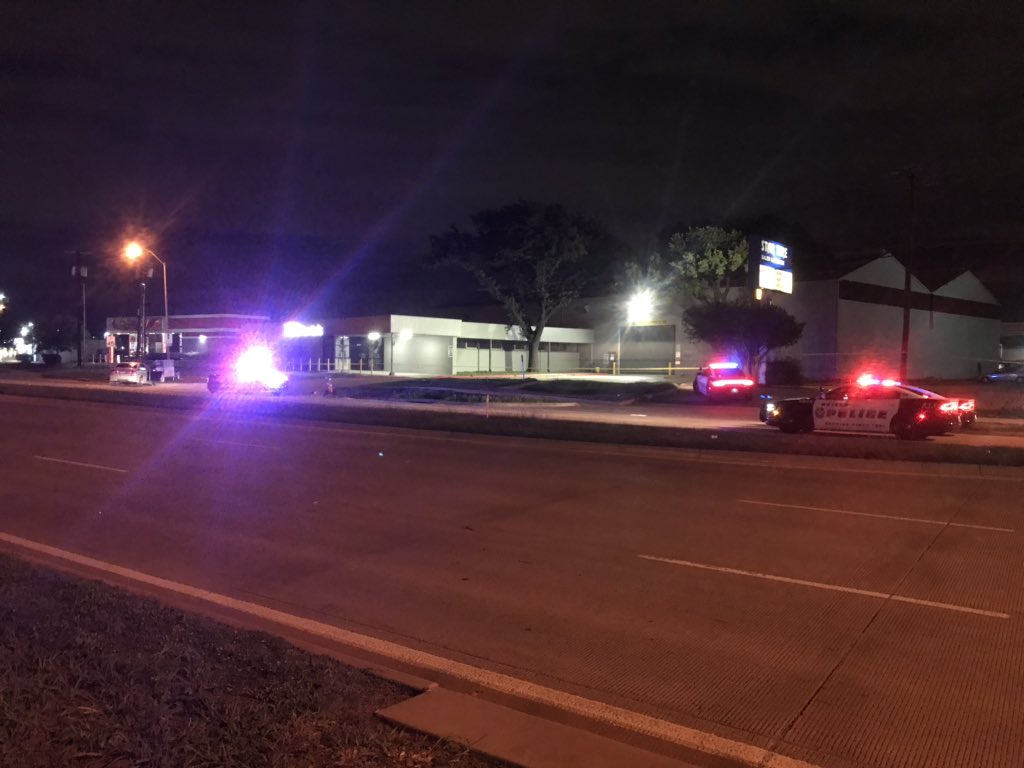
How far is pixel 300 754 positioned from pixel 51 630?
254 cm

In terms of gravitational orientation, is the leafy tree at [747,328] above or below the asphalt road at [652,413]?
above

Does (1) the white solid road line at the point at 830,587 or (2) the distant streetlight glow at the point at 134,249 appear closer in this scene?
(1) the white solid road line at the point at 830,587

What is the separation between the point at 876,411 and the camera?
20.5 metres

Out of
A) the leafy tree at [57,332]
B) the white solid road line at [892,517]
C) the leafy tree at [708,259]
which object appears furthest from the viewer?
the leafy tree at [57,332]

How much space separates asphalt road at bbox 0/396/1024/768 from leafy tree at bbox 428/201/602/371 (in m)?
47.8

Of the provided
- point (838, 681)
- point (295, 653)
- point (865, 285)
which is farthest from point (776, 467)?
point (865, 285)

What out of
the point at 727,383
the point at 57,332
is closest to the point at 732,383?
the point at 727,383

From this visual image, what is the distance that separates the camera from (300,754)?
3949 millimetres

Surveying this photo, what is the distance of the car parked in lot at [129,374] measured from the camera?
48.6 meters

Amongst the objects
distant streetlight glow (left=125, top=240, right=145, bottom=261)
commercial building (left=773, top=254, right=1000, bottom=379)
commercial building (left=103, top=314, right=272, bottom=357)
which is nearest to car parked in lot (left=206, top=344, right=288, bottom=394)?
distant streetlight glow (left=125, top=240, right=145, bottom=261)

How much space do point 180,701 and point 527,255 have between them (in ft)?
197

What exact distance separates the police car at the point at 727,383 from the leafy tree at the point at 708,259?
2172 centimetres

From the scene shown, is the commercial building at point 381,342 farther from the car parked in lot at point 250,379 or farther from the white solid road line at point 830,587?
the white solid road line at point 830,587

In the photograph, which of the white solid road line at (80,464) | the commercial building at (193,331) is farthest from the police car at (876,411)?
the commercial building at (193,331)
